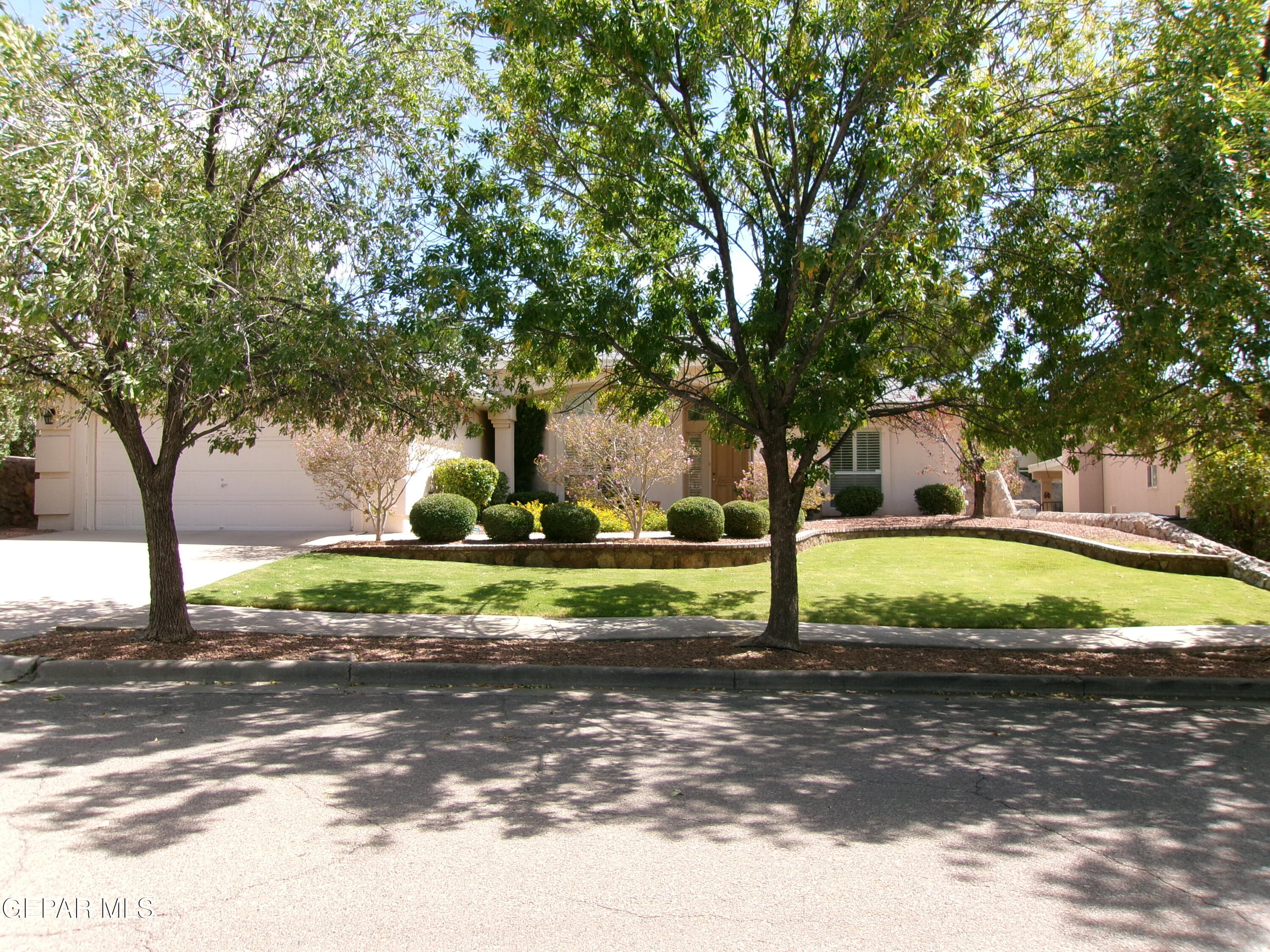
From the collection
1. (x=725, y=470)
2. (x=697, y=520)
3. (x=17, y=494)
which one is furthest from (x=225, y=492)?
(x=725, y=470)

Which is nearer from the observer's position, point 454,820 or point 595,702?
point 454,820

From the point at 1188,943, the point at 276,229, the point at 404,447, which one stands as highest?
the point at 276,229

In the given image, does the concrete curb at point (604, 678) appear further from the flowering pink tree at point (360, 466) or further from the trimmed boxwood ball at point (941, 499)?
the trimmed boxwood ball at point (941, 499)

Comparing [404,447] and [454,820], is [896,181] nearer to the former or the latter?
[454,820]

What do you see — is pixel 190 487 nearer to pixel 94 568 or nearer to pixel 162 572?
pixel 94 568

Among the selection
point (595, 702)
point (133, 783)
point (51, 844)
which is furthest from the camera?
point (595, 702)

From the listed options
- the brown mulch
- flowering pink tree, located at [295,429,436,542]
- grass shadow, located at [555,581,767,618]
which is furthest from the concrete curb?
flowering pink tree, located at [295,429,436,542]

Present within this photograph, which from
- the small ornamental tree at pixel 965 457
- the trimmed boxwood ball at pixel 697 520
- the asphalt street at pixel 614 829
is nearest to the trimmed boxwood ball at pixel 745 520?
the trimmed boxwood ball at pixel 697 520

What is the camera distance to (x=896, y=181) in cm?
852

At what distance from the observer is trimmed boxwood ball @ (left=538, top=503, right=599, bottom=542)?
1670 centimetres

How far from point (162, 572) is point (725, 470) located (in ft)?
58.9

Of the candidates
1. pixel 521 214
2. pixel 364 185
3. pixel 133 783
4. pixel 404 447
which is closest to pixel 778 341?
pixel 521 214

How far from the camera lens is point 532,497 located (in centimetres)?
2217

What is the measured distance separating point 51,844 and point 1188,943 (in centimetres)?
492
